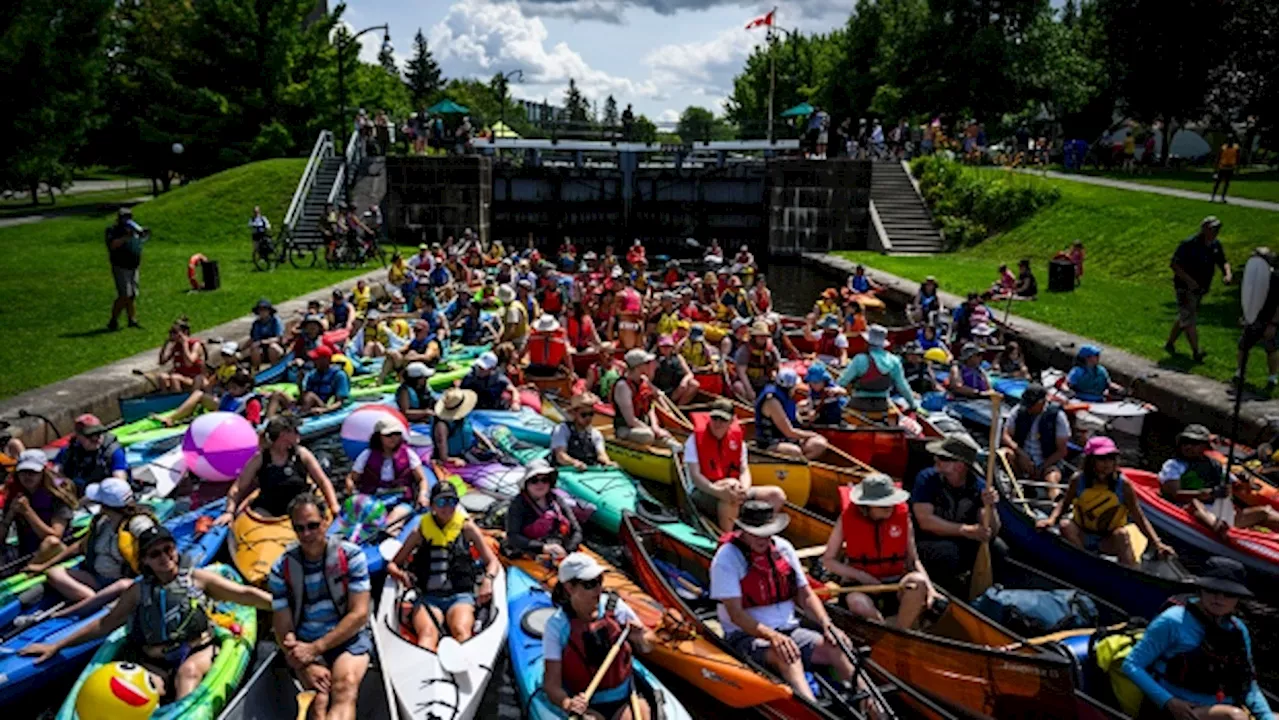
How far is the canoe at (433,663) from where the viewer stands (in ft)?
19.7

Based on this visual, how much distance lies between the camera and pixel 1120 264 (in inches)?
919

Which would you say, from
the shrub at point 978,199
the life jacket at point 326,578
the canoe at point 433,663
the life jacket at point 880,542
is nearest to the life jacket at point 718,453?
the life jacket at point 880,542

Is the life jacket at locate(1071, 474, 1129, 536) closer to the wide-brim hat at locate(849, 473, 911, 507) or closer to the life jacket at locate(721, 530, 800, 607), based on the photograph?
the wide-brim hat at locate(849, 473, 911, 507)

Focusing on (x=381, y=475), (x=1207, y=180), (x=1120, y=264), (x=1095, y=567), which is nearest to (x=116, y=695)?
(x=381, y=475)

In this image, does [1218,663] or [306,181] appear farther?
[306,181]

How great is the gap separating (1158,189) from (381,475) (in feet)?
94.6

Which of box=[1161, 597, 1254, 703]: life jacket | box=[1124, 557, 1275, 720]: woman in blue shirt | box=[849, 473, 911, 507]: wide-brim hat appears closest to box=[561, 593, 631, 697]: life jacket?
box=[849, 473, 911, 507]: wide-brim hat

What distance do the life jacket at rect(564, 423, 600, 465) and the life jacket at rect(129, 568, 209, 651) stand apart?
4652mm

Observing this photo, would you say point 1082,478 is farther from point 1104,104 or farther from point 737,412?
point 1104,104

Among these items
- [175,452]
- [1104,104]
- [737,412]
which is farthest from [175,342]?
[1104,104]

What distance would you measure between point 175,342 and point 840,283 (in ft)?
67.8

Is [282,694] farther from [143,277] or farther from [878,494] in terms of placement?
[143,277]

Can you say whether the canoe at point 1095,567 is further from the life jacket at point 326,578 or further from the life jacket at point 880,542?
the life jacket at point 326,578

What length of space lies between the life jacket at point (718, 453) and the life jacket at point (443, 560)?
2743 millimetres
